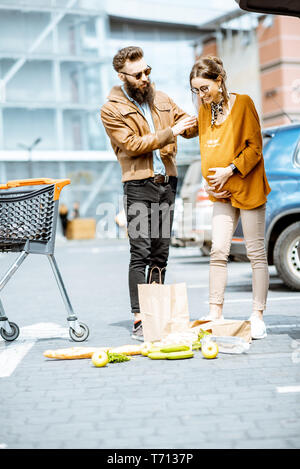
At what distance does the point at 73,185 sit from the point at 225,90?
46497 mm

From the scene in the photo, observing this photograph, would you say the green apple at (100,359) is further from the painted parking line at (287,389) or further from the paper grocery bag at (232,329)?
the painted parking line at (287,389)

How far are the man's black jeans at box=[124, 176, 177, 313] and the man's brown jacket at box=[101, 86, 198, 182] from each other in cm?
10

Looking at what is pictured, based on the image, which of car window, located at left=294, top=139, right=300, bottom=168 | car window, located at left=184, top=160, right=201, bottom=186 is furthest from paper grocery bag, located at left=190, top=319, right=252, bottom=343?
car window, located at left=184, top=160, right=201, bottom=186

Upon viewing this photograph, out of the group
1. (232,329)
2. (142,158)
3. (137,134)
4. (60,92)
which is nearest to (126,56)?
(137,134)

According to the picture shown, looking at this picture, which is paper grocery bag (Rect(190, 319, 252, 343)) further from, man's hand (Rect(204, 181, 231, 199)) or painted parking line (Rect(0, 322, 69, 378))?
painted parking line (Rect(0, 322, 69, 378))

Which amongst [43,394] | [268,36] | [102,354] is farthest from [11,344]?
[268,36]

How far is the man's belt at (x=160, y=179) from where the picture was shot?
5.73 m

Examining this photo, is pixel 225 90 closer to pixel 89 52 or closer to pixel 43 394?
pixel 43 394

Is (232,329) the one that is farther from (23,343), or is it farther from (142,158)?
(23,343)

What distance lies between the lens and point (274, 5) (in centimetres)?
486

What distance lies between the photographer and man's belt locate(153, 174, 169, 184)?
573cm

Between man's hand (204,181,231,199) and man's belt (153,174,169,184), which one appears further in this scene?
man's belt (153,174,169,184)

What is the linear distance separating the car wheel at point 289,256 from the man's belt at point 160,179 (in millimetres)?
3077

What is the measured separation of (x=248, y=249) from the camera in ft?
18.6
